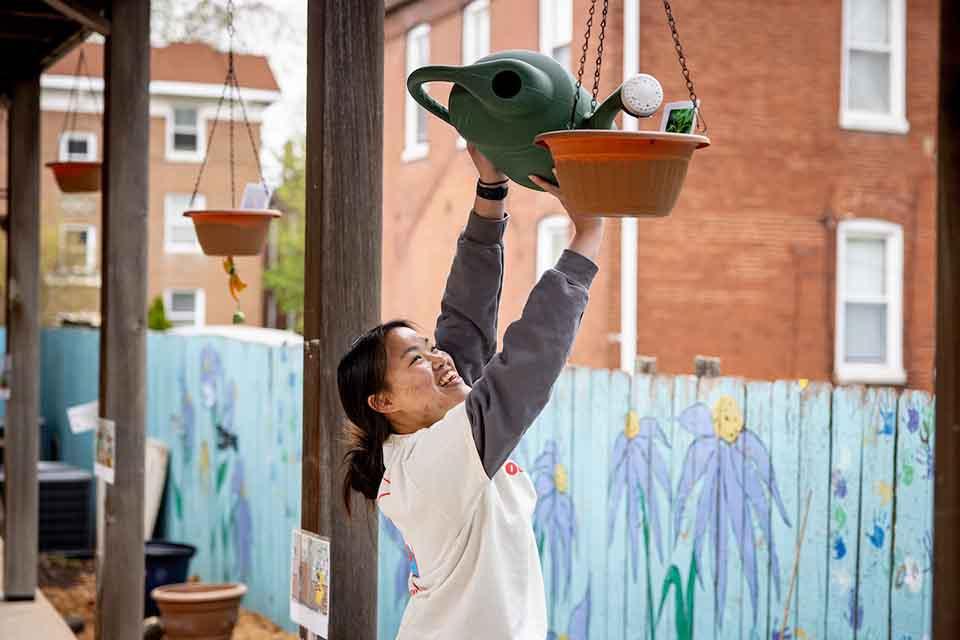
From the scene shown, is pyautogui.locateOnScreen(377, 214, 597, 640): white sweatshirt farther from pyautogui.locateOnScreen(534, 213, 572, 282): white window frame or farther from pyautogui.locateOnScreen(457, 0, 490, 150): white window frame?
pyautogui.locateOnScreen(457, 0, 490, 150): white window frame

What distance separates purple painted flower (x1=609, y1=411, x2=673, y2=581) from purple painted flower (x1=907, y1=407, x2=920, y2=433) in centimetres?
95

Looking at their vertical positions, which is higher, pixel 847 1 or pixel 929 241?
pixel 847 1

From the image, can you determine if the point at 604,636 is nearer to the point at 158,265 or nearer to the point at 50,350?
the point at 50,350

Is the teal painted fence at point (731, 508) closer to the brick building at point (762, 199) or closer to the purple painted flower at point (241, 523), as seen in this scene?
the purple painted flower at point (241, 523)

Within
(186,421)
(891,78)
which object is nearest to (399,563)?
(186,421)

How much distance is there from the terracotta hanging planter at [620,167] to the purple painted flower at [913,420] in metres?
1.55

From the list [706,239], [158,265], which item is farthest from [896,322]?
[158,265]

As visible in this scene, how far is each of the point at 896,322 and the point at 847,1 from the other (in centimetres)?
284

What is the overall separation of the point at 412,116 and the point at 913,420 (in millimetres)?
10349

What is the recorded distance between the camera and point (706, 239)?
1072 cm

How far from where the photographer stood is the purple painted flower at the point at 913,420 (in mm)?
3293

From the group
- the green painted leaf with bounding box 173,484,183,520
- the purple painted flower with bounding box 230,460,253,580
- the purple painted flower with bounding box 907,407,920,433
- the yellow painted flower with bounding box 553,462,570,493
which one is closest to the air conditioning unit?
the green painted leaf with bounding box 173,484,183,520

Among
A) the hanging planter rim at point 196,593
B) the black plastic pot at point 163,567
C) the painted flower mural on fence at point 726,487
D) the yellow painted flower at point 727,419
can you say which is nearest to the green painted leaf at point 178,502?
the black plastic pot at point 163,567

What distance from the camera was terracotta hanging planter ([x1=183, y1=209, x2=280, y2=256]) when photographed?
4188mm
